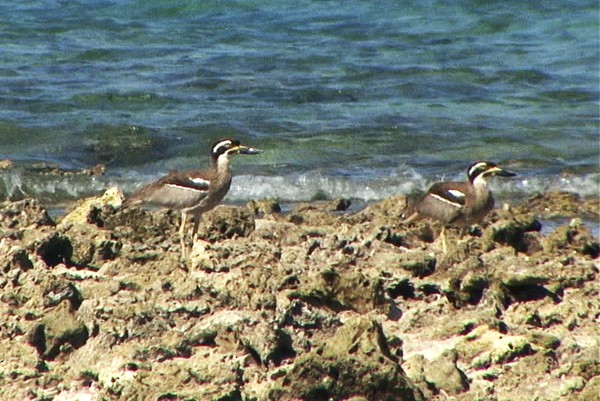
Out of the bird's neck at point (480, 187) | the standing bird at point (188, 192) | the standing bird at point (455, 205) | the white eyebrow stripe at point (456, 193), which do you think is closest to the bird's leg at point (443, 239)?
the standing bird at point (455, 205)

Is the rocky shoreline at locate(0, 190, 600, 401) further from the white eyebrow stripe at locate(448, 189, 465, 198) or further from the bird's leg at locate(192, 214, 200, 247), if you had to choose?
the white eyebrow stripe at locate(448, 189, 465, 198)

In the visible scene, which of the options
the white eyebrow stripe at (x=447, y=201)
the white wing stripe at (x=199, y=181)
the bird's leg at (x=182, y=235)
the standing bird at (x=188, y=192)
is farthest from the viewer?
the white eyebrow stripe at (x=447, y=201)

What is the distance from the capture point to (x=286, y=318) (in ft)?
21.4

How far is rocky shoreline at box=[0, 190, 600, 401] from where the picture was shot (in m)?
6.05

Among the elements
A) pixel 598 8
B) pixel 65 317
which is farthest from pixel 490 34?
pixel 65 317

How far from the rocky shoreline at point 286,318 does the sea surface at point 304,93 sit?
5.24 m

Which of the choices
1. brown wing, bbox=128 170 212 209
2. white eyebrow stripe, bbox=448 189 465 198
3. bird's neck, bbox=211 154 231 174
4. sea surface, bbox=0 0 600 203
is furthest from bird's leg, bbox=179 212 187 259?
sea surface, bbox=0 0 600 203

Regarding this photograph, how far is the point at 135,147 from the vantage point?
1512cm

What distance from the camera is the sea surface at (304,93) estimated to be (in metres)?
14.3

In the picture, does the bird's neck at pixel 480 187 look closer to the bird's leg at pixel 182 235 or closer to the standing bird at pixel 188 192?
the standing bird at pixel 188 192

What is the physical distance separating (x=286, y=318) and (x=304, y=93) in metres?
11.6

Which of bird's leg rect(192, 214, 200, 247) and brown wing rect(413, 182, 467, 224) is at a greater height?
bird's leg rect(192, 214, 200, 247)

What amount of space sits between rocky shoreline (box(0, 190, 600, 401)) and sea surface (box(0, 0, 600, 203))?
17.2ft

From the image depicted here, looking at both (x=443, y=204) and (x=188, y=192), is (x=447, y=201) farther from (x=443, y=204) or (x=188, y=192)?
(x=188, y=192)
